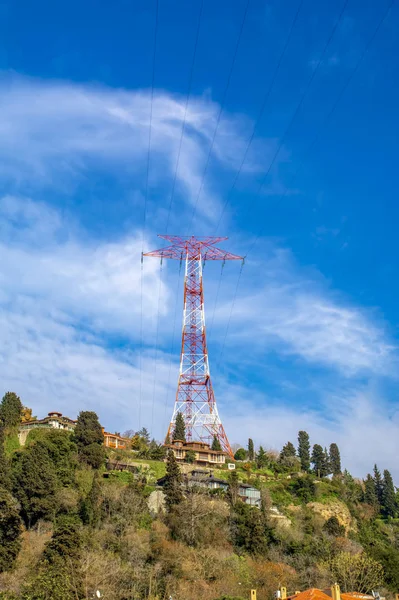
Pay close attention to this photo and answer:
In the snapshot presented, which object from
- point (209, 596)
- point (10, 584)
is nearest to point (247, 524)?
point (209, 596)

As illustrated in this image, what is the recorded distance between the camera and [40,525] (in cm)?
3681

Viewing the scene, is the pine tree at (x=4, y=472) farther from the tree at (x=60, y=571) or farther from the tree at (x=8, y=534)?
the tree at (x=60, y=571)

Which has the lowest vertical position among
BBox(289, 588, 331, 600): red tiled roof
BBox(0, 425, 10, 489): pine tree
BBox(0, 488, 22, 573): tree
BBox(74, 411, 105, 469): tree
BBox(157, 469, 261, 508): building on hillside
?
BBox(289, 588, 331, 600): red tiled roof

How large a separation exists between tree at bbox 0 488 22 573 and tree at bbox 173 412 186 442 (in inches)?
1176

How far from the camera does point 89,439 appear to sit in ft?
157

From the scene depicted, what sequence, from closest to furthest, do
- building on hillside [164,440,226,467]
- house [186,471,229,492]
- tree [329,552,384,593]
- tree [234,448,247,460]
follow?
tree [329,552,384,593] < house [186,471,229,492] < building on hillside [164,440,226,467] < tree [234,448,247,460]

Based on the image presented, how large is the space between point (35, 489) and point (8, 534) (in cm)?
649

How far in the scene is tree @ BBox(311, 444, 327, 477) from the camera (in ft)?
214

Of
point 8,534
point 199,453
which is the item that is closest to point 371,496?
point 199,453

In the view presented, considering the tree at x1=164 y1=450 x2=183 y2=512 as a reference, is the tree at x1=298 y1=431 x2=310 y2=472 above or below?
above

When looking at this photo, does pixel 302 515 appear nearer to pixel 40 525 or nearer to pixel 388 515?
pixel 388 515

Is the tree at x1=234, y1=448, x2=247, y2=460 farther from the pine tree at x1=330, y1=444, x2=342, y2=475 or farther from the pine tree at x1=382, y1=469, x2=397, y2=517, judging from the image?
the pine tree at x1=382, y1=469, x2=397, y2=517

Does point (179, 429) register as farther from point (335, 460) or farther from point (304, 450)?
point (335, 460)

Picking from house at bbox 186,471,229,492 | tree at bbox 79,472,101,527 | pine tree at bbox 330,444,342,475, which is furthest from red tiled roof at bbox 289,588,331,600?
pine tree at bbox 330,444,342,475
